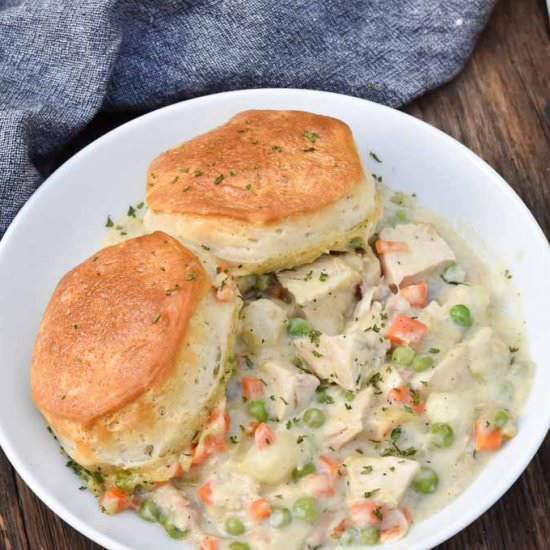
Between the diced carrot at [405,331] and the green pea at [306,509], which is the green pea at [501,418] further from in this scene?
the green pea at [306,509]

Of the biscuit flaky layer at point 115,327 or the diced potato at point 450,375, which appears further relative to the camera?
the diced potato at point 450,375

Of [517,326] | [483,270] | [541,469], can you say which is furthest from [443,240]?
[541,469]

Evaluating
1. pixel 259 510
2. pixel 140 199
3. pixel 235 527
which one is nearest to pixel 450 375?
pixel 259 510

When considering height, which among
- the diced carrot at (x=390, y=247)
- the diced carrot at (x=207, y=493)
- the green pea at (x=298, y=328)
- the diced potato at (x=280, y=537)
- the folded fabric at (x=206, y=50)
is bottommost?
the diced potato at (x=280, y=537)

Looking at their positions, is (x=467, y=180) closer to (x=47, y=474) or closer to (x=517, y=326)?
(x=517, y=326)

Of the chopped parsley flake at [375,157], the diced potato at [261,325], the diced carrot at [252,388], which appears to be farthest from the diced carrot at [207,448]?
the chopped parsley flake at [375,157]
